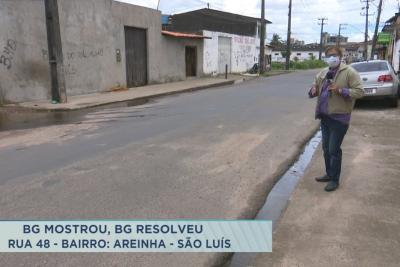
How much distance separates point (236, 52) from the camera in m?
42.6

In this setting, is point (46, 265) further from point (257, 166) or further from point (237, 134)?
point (237, 134)

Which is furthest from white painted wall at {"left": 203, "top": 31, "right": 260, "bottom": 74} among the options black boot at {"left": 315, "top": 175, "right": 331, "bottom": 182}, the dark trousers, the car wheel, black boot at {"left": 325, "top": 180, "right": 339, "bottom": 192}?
black boot at {"left": 325, "top": 180, "right": 339, "bottom": 192}

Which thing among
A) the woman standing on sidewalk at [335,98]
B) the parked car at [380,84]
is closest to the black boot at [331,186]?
the woman standing on sidewalk at [335,98]

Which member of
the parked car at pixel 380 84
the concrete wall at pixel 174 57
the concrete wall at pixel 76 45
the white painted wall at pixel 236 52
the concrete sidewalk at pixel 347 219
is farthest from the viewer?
the white painted wall at pixel 236 52

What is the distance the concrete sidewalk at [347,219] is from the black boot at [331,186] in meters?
0.06

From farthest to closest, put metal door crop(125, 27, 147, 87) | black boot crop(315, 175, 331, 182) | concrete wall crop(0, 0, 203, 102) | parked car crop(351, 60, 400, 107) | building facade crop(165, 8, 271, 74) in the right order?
building facade crop(165, 8, 271, 74) → metal door crop(125, 27, 147, 87) → concrete wall crop(0, 0, 203, 102) → parked car crop(351, 60, 400, 107) → black boot crop(315, 175, 331, 182)

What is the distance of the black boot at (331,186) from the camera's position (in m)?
5.69

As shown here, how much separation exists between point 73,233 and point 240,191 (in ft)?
11.2

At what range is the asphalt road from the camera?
4.86m

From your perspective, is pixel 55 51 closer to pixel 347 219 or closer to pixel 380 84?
pixel 380 84

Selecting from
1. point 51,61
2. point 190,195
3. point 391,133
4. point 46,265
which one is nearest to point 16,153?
point 190,195

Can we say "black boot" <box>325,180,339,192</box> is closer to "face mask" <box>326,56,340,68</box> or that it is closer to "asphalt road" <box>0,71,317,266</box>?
"asphalt road" <box>0,71,317,266</box>
